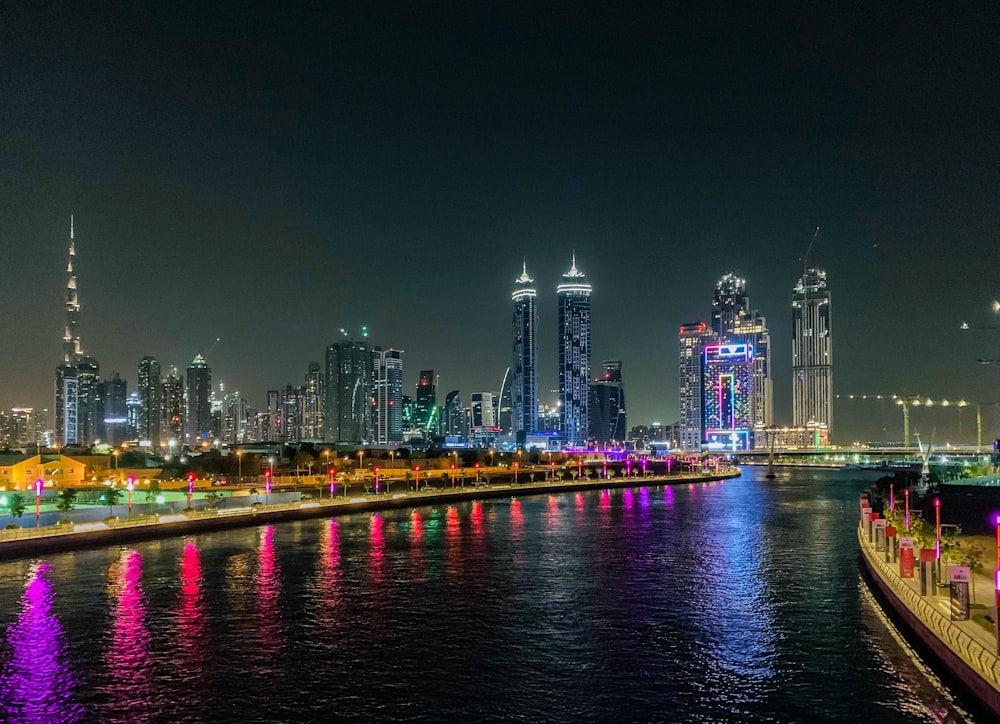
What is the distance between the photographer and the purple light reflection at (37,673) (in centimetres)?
1869

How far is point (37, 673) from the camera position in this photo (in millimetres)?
21484

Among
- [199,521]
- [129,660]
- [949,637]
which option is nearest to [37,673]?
[129,660]

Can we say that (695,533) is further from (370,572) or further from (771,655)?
(771,655)

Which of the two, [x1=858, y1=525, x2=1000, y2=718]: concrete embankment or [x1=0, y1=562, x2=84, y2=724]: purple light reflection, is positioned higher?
[x1=858, y1=525, x2=1000, y2=718]: concrete embankment

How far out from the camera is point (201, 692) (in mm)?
19906

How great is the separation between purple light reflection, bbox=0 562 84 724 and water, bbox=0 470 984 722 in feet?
0.23

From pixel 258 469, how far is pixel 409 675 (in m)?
94.2

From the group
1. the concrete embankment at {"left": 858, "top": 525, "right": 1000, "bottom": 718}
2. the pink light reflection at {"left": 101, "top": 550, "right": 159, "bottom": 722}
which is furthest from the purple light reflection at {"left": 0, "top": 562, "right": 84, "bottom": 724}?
the concrete embankment at {"left": 858, "top": 525, "right": 1000, "bottom": 718}

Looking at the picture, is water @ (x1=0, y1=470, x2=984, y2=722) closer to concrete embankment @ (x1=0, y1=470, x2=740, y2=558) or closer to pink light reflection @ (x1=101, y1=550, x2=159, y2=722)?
pink light reflection @ (x1=101, y1=550, x2=159, y2=722)

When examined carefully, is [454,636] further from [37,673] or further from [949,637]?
[949,637]

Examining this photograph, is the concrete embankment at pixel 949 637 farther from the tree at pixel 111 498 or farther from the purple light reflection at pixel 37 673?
the tree at pixel 111 498

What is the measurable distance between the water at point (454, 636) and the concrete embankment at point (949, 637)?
71cm

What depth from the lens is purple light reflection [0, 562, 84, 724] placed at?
61.3ft

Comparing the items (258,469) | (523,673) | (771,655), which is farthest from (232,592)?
(258,469)
